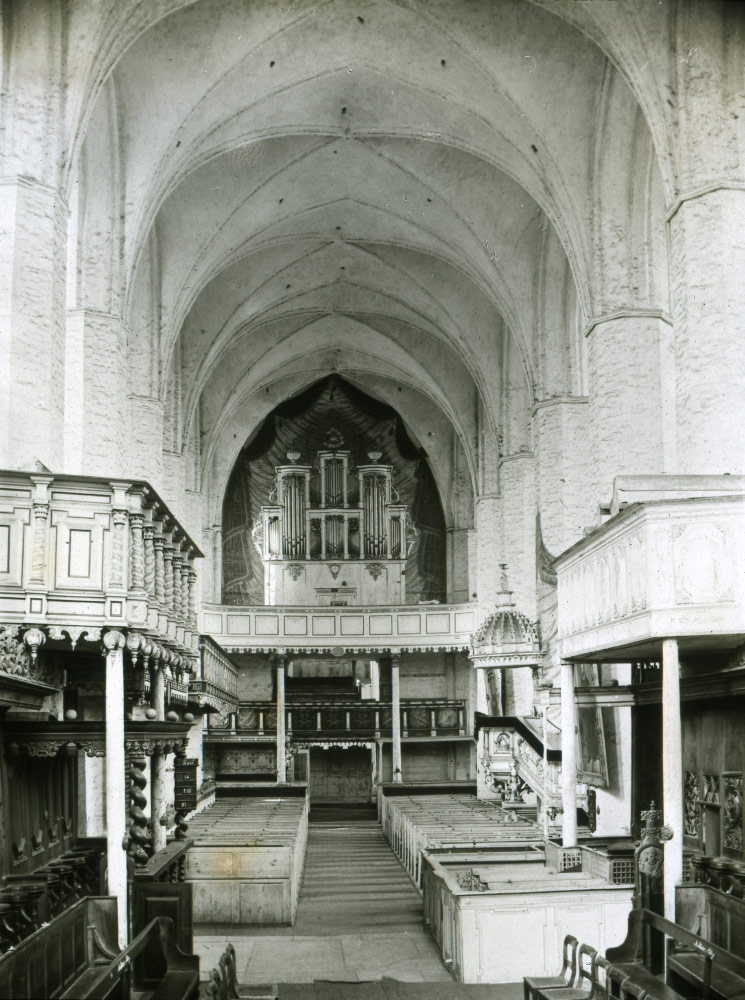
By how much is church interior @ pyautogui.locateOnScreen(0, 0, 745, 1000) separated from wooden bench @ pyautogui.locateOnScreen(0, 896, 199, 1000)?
0.13ft

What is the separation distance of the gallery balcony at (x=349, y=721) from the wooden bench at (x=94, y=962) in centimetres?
2064

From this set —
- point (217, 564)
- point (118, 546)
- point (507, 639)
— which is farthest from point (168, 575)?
point (217, 564)

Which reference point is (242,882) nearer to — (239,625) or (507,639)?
(507,639)

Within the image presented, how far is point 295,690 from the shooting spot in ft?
106

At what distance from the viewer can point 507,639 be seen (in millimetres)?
22109

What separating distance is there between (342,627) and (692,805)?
19061mm

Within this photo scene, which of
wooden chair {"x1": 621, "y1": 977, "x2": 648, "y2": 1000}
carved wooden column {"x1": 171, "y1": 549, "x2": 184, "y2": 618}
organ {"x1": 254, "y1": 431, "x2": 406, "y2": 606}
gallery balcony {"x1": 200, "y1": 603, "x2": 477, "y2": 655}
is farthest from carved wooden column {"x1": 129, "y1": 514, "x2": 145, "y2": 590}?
organ {"x1": 254, "y1": 431, "x2": 406, "y2": 606}

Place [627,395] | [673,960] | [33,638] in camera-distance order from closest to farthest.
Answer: [673,960], [33,638], [627,395]

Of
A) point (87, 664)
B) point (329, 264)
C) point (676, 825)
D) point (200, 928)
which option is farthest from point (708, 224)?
point (329, 264)

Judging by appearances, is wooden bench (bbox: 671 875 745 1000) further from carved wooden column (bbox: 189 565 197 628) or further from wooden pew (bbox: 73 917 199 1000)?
carved wooden column (bbox: 189 565 197 628)

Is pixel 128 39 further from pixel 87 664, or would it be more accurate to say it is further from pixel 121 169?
pixel 87 664

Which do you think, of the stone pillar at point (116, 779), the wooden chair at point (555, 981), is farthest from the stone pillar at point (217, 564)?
the wooden chair at point (555, 981)

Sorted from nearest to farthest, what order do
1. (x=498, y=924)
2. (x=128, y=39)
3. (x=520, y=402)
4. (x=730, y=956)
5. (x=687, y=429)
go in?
(x=730, y=956)
(x=498, y=924)
(x=687, y=429)
(x=128, y=39)
(x=520, y=402)

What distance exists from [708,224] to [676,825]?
26.0 ft
